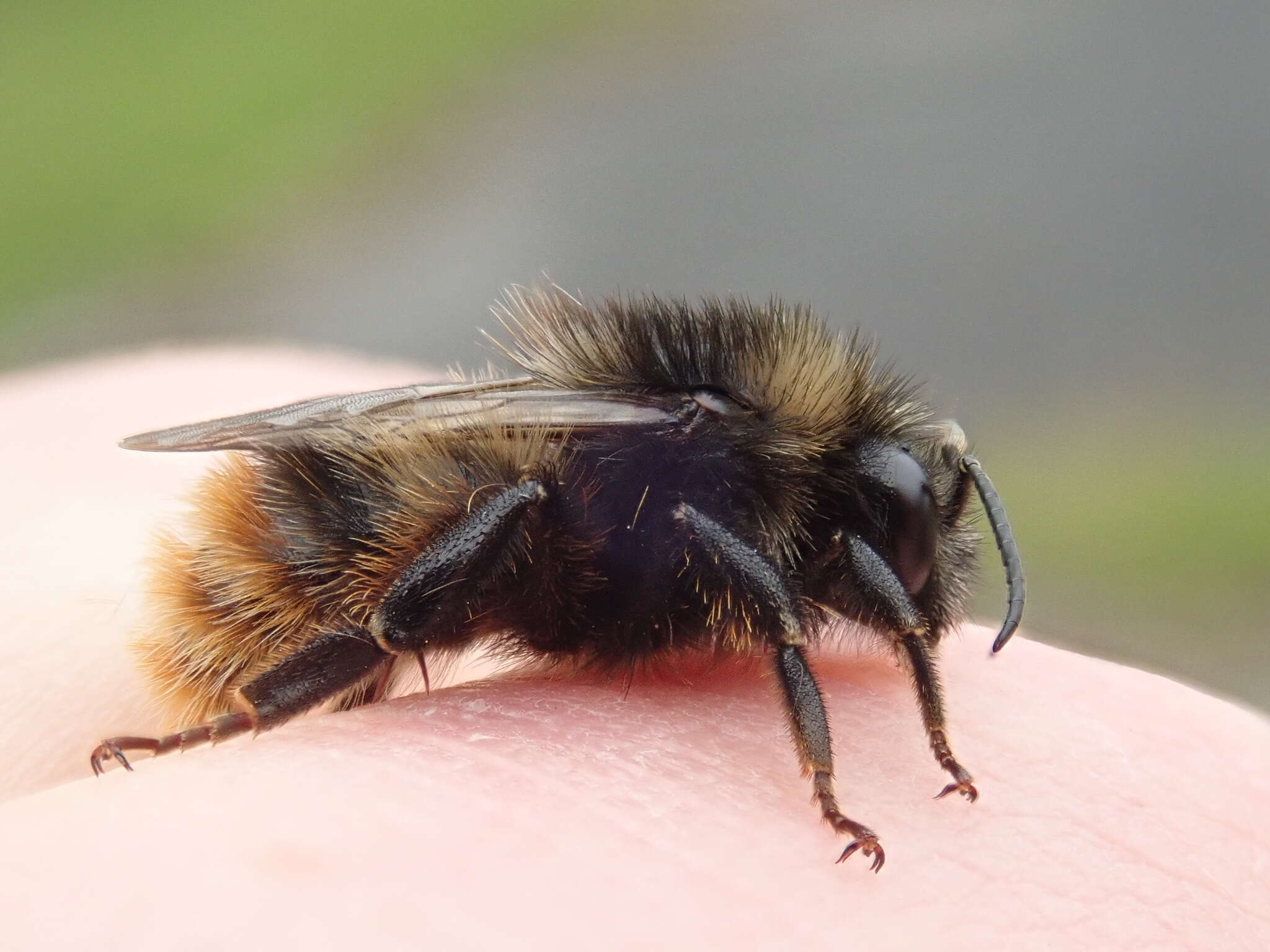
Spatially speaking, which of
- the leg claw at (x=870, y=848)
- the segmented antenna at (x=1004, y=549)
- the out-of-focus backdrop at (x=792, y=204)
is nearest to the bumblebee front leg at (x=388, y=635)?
the leg claw at (x=870, y=848)

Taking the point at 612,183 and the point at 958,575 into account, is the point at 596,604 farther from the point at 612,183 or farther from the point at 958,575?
the point at 612,183

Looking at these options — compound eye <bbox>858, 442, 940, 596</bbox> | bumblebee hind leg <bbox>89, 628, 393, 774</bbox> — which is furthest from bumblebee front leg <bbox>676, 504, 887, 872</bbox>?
bumblebee hind leg <bbox>89, 628, 393, 774</bbox>

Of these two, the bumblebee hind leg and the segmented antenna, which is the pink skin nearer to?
the bumblebee hind leg

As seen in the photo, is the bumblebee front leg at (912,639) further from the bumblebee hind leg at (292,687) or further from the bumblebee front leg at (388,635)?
the bumblebee hind leg at (292,687)

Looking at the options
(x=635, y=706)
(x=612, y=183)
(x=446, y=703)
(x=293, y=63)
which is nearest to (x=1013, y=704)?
(x=635, y=706)

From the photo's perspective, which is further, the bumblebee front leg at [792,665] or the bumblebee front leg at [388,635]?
the bumblebee front leg at [388,635]
